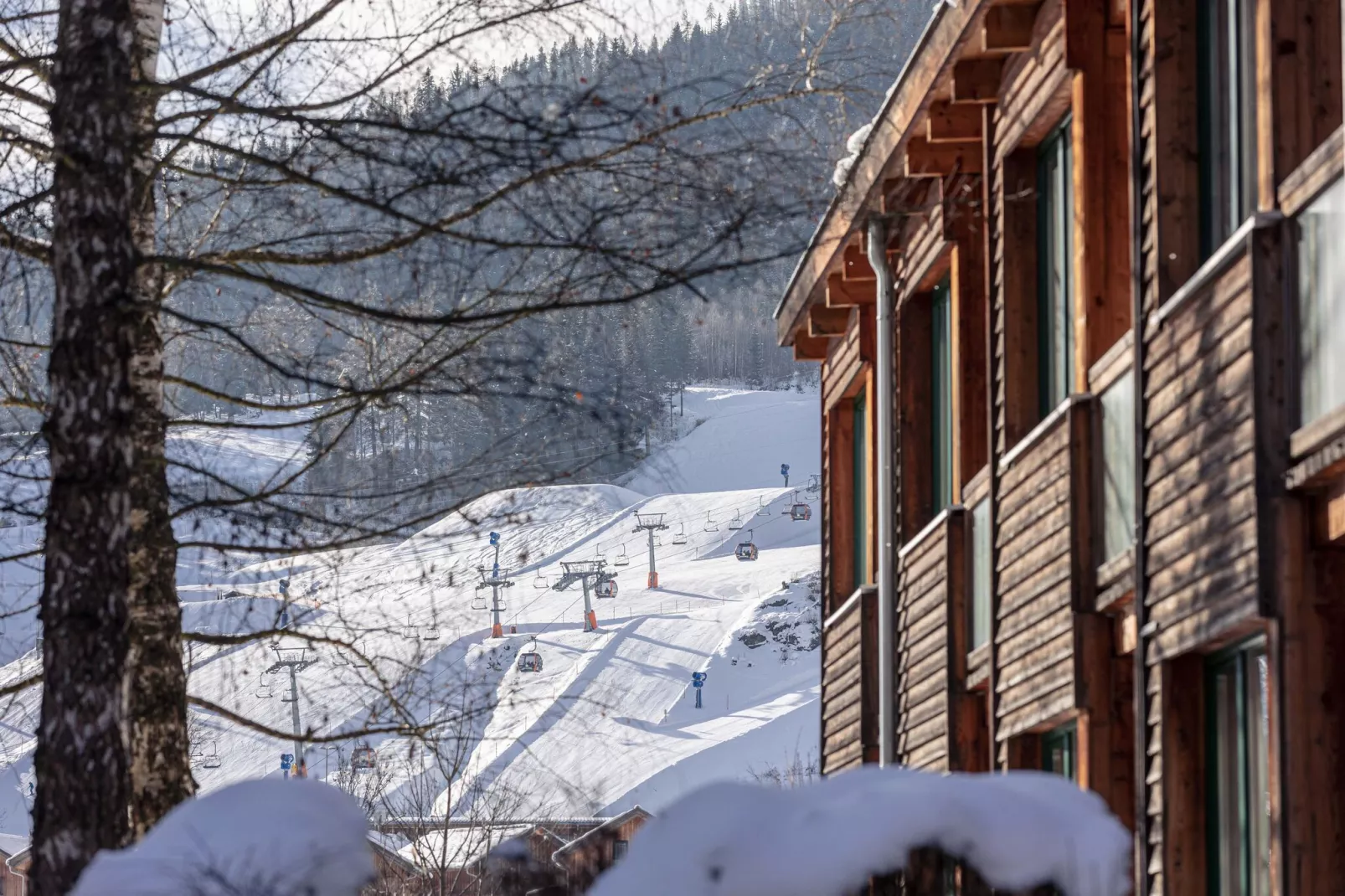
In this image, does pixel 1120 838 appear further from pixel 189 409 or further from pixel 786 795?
pixel 189 409

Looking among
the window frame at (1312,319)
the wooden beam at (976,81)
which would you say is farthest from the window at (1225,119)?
the wooden beam at (976,81)

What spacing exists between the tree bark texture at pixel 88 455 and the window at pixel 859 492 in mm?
10526

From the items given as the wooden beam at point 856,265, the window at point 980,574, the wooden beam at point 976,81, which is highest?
the wooden beam at point 976,81

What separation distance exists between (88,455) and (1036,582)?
16.9 feet

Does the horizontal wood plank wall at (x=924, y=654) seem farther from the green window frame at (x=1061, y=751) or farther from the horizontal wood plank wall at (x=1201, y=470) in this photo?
the horizontal wood plank wall at (x=1201, y=470)

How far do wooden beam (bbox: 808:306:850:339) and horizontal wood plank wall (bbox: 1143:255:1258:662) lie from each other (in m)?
8.50

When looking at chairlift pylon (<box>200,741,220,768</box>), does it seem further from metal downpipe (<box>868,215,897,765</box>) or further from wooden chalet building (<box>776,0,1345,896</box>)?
wooden chalet building (<box>776,0,1345,896</box>)

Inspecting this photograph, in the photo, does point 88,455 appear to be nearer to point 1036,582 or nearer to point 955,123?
point 1036,582

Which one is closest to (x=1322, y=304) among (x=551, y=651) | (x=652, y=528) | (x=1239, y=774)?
(x=1239, y=774)

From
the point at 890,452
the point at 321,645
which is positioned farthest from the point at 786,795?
the point at 890,452

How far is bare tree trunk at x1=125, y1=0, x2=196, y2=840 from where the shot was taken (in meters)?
7.48

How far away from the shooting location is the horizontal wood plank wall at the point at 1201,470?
22.0 feet

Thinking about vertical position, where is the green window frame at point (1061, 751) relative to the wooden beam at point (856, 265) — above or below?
below

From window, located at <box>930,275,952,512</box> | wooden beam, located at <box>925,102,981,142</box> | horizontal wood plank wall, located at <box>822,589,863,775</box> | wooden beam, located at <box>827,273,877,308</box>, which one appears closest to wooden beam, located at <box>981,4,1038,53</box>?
wooden beam, located at <box>925,102,981,142</box>
